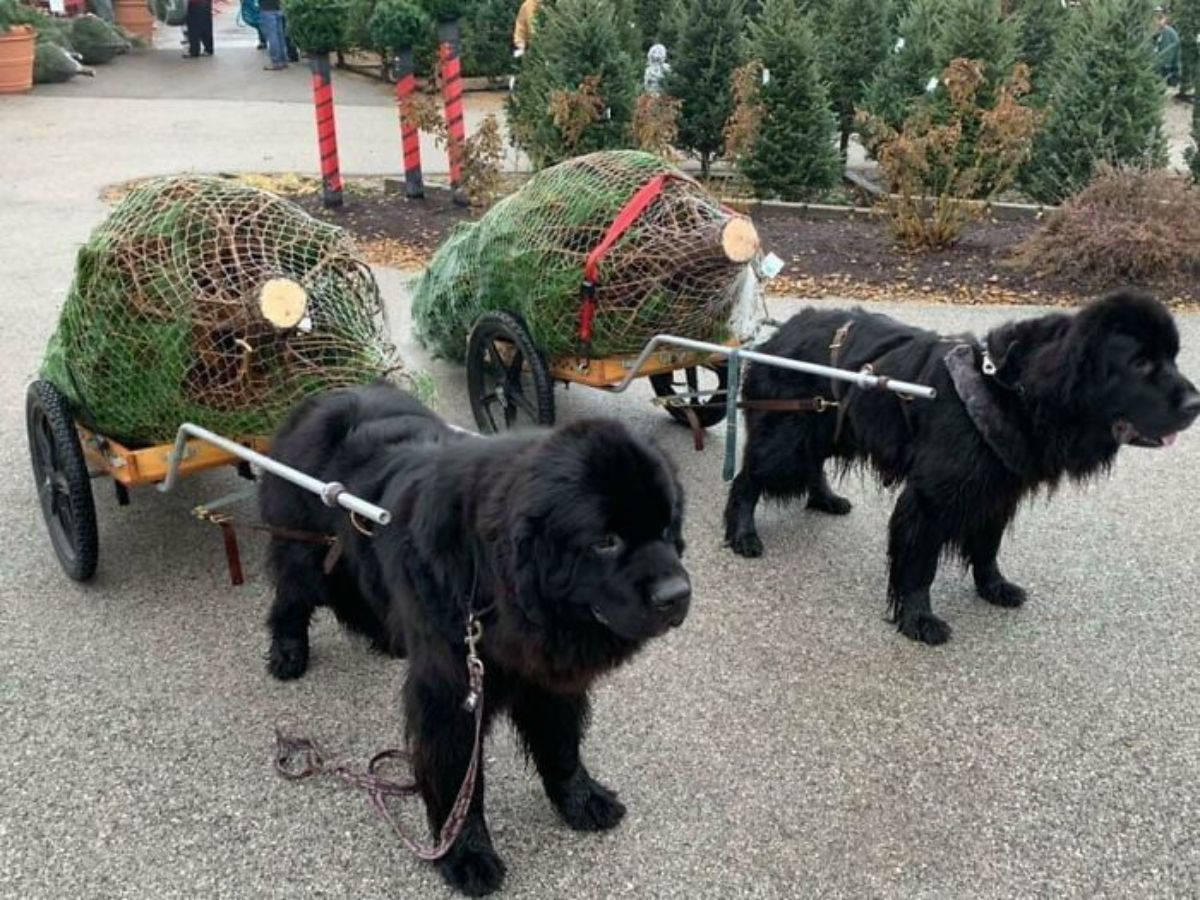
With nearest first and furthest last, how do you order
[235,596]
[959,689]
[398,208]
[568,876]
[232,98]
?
[568,876] → [959,689] → [235,596] → [398,208] → [232,98]

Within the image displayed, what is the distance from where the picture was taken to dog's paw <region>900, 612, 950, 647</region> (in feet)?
13.3

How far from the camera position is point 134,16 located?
82.0 feet

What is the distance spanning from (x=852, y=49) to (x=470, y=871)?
13.6 m

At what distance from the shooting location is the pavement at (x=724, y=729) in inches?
117

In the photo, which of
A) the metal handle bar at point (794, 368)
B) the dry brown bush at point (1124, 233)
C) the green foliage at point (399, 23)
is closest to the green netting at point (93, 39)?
the green foliage at point (399, 23)

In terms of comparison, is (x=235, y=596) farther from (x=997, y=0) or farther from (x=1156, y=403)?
(x=997, y=0)

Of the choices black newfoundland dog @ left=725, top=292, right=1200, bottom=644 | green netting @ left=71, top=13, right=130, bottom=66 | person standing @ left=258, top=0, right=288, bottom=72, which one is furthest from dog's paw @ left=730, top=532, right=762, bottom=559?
green netting @ left=71, top=13, right=130, bottom=66

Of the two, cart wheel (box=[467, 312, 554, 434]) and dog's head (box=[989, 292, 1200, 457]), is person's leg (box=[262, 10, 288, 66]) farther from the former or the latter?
dog's head (box=[989, 292, 1200, 457])

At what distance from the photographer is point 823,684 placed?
3.84 metres

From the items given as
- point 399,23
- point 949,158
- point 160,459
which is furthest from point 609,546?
point 399,23

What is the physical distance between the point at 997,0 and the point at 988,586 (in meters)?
9.29

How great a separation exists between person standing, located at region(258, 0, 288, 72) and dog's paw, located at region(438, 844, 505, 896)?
22069 millimetres

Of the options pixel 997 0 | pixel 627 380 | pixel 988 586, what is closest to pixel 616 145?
pixel 997 0

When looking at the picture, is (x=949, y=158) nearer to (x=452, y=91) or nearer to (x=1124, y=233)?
(x=1124, y=233)
